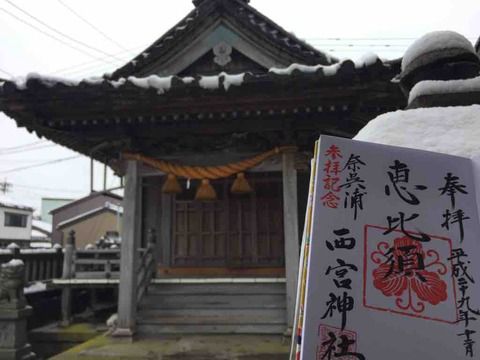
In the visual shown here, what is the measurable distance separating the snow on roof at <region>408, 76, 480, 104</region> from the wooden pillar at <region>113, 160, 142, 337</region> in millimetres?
5885

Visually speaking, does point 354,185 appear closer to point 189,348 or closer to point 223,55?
point 189,348

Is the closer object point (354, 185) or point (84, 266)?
point (354, 185)

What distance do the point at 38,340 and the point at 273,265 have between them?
5.57 metres

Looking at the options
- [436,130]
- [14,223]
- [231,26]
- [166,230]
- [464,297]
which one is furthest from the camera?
[14,223]

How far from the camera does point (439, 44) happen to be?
216 centimetres

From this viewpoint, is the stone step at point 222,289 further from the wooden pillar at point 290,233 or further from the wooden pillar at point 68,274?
the wooden pillar at point 68,274

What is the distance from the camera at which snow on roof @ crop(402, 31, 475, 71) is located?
2.13 metres

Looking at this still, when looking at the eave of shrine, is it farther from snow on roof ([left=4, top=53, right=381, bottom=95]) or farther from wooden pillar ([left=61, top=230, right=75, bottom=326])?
wooden pillar ([left=61, top=230, right=75, bottom=326])

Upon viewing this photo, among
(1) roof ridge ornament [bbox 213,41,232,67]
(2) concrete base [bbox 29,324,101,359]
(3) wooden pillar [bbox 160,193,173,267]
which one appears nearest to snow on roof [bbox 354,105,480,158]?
(1) roof ridge ornament [bbox 213,41,232,67]

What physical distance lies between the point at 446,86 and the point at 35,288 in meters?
10.9

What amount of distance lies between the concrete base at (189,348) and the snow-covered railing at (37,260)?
484cm

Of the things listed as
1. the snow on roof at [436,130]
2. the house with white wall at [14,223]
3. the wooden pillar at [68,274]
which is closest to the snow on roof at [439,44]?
the snow on roof at [436,130]

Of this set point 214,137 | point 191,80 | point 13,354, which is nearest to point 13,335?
point 13,354

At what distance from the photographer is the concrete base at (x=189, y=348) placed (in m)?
5.93
